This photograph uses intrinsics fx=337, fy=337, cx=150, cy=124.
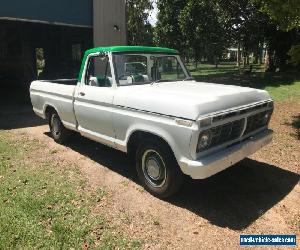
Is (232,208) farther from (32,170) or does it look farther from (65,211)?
(32,170)

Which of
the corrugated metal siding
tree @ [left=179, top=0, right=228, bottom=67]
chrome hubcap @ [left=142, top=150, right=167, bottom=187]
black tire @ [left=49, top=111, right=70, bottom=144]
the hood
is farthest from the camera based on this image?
tree @ [left=179, top=0, right=228, bottom=67]

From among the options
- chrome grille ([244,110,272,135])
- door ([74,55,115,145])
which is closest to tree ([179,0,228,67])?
door ([74,55,115,145])

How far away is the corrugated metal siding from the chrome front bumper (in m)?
10.4

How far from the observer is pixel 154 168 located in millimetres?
5320

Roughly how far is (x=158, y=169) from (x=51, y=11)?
34.7 ft

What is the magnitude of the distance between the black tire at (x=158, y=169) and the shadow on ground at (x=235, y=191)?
0.97 ft

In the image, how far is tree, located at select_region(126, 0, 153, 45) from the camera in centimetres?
4619

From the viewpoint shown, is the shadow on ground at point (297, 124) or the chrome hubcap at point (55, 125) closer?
the chrome hubcap at point (55, 125)

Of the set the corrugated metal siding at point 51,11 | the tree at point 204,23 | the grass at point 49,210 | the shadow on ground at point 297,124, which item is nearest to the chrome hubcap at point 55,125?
the grass at point 49,210

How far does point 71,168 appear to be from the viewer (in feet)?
22.5

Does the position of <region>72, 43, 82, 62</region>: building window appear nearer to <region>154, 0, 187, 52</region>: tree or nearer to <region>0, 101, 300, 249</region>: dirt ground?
<region>154, 0, 187, 52</region>: tree

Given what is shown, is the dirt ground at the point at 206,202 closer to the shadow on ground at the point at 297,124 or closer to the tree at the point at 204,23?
the shadow on ground at the point at 297,124

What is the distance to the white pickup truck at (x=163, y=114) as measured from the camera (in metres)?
4.58

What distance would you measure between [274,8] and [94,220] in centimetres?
741
